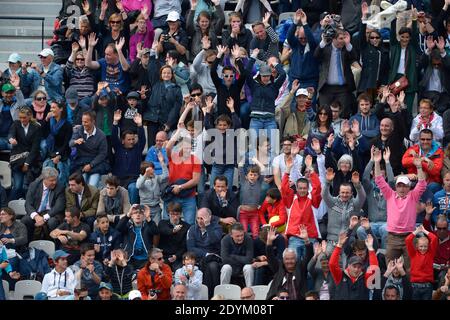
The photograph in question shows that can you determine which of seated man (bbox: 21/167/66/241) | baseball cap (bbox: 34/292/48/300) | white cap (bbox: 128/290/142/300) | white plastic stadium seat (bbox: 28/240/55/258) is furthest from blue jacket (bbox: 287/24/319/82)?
baseball cap (bbox: 34/292/48/300)

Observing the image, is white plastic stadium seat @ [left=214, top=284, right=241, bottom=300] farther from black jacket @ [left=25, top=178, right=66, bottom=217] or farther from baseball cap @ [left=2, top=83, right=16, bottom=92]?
baseball cap @ [left=2, top=83, right=16, bottom=92]

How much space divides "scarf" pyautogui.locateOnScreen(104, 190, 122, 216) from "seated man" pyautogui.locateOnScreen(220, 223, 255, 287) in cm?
171

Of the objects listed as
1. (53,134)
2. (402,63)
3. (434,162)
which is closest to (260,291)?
(434,162)

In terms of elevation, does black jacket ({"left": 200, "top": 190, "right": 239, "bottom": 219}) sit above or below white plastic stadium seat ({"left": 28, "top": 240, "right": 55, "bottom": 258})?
above

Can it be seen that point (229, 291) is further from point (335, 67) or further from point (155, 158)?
point (335, 67)

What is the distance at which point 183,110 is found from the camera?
27859 mm

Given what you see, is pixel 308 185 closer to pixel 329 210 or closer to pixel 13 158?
pixel 329 210

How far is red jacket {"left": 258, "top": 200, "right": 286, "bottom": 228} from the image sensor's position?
2623cm

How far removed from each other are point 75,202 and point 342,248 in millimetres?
3795

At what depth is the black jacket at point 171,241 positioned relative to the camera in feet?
85.8

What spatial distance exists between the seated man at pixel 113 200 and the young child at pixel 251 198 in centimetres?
156

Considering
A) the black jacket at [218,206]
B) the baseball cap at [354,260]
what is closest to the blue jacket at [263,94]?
the black jacket at [218,206]

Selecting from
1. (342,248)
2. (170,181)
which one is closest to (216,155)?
(170,181)

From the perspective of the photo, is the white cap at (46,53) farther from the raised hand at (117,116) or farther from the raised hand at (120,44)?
the raised hand at (117,116)
